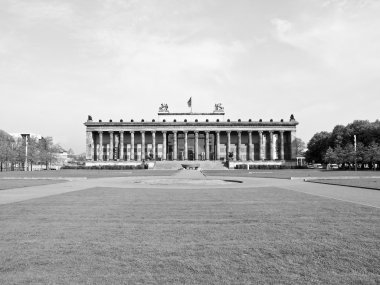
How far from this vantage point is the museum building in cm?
12738

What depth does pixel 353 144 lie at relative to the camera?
97.9m

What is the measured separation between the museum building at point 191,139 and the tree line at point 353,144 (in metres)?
18.0

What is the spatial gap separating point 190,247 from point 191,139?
13009 cm

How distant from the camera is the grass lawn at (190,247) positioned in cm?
621

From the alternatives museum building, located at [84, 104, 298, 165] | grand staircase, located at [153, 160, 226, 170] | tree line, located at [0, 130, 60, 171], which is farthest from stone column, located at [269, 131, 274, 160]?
tree line, located at [0, 130, 60, 171]

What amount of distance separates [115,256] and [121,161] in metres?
116

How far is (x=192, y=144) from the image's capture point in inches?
5438

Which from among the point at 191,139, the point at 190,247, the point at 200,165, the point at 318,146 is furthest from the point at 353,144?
the point at 190,247

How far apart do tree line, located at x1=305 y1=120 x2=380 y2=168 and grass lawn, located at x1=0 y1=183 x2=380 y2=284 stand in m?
81.7

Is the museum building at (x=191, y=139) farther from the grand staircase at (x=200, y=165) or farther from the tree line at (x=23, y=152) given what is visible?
the tree line at (x=23, y=152)

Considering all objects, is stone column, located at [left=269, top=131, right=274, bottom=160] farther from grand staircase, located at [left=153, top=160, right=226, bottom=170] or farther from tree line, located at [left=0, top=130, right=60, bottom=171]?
tree line, located at [left=0, top=130, right=60, bottom=171]

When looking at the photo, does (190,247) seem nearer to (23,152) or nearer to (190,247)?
(190,247)

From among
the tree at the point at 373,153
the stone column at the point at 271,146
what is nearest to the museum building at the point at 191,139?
the stone column at the point at 271,146

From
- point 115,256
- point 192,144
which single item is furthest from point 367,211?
point 192,144
